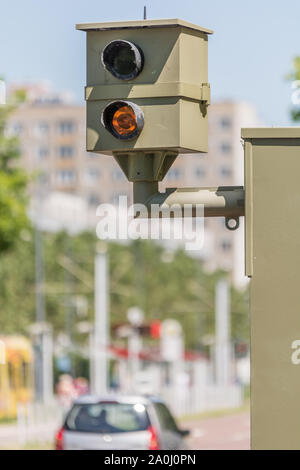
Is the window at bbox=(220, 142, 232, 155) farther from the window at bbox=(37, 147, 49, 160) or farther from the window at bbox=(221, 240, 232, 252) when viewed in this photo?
the window at bbox=(37, 147, 49, 160)

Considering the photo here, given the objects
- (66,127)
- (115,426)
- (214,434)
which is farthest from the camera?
(66,127)

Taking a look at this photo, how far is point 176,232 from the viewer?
6.00 m

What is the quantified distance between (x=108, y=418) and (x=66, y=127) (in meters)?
140

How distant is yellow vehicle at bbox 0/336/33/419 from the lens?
1791 inches

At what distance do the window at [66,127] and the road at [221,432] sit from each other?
346 feet

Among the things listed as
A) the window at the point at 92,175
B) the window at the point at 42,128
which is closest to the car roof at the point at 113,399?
the window at the point at 92,175

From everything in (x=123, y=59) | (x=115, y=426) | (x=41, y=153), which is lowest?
(x=115, y=426)

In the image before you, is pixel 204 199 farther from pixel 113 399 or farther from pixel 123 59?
pixel 113 399

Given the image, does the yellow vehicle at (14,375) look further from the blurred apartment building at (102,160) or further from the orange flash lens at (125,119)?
the blurred apartment building at (102,160)

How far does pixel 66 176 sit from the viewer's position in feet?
518

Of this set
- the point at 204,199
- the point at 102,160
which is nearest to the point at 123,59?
the point at 204,199

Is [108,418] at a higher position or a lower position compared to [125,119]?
lower

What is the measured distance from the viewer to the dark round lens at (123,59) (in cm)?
537

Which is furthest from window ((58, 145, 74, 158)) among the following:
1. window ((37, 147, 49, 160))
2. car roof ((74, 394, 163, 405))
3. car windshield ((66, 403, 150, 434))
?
car windshield ((66, 403, 150, 434))
